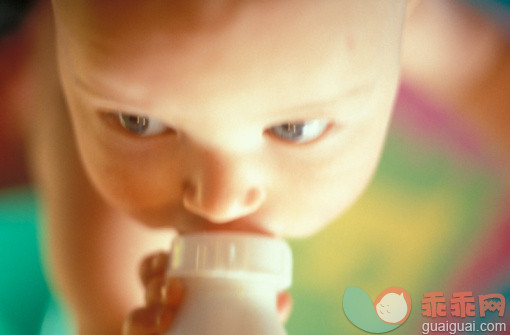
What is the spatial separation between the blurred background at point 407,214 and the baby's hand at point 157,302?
0.14 meters

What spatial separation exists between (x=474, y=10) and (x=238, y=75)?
25cm

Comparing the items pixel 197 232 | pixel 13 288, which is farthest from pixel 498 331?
pixel 13 288

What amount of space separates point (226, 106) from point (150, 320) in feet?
0.45

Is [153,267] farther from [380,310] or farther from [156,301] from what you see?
[380,310]

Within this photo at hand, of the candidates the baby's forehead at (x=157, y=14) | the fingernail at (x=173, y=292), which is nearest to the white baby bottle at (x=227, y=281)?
the fingernail at (x=173, y=292)

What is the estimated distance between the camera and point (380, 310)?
1.47ft

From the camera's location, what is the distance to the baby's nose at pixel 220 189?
303mm

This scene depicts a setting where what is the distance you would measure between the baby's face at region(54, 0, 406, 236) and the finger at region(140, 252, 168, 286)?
4 centimetres

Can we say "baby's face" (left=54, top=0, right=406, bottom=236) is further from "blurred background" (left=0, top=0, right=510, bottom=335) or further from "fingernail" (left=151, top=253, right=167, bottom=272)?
"blurred background" (left=0, top=0, right=510, bottom=335)

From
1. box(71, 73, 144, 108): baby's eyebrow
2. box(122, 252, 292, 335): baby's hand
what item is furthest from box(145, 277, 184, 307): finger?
box(71, 73, 144, 108): baby's eyebrow

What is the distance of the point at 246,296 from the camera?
319 mm

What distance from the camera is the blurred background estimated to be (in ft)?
1.63

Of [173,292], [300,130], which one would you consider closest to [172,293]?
[173,292]

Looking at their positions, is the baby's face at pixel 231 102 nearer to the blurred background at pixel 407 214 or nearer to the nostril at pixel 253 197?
the nostril at pixel 253 197
